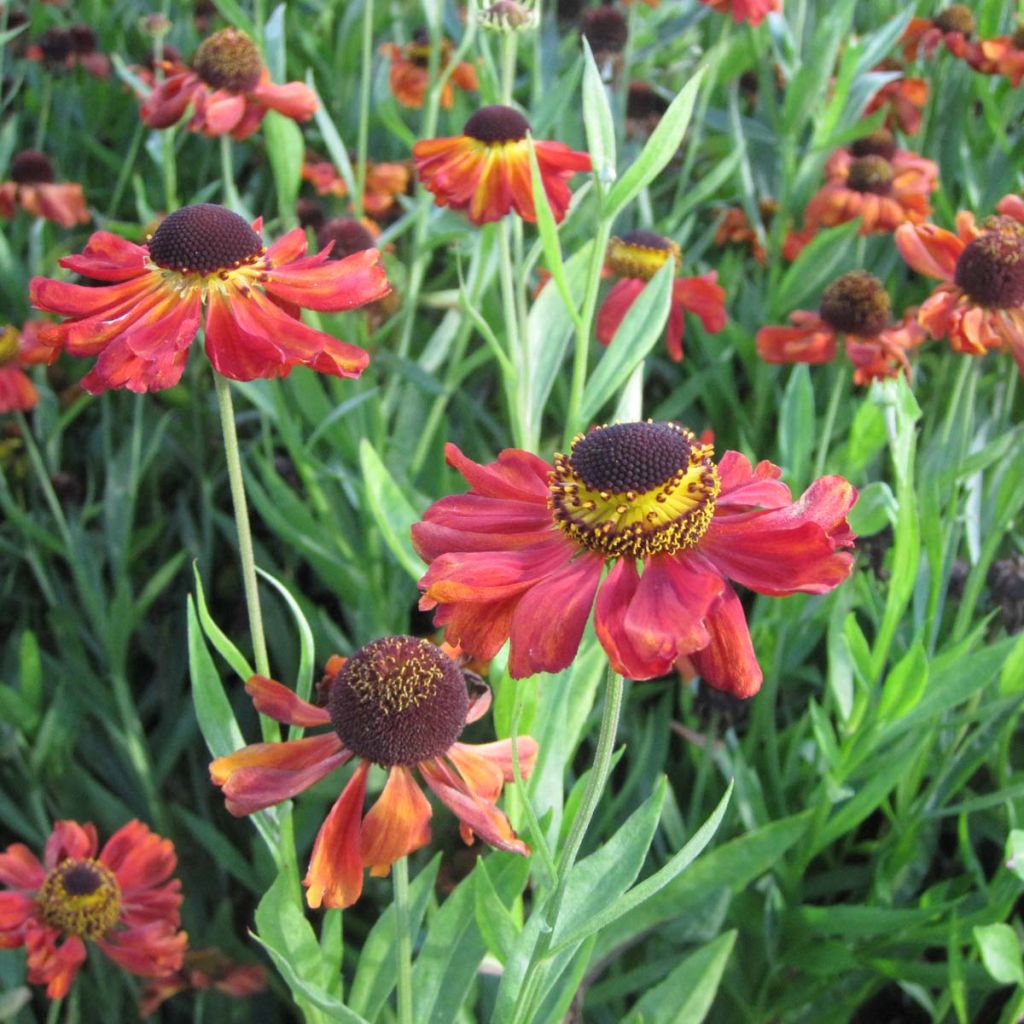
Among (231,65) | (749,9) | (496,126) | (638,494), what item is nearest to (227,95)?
(231,65)

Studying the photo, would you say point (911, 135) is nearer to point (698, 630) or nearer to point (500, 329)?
point (500, 329)

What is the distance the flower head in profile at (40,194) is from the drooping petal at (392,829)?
153 cm

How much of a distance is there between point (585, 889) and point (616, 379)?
1.55 feet

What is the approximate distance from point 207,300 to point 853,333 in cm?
93

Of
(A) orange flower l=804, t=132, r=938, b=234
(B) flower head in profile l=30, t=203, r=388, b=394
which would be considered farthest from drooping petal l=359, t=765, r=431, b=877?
(A) orange flower l=804, t=132, r=938, b=234

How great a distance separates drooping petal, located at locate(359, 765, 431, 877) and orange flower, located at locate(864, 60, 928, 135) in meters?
1.71

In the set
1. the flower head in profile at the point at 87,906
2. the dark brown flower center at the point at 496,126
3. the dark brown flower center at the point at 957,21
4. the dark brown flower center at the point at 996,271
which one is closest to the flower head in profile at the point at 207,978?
the flower head in profile at the point at 87,906

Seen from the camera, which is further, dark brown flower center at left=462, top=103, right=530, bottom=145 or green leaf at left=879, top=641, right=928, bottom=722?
dark brown flower center at left=462, top=103, right=530, bottom=145

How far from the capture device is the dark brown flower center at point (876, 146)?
207 centimetres

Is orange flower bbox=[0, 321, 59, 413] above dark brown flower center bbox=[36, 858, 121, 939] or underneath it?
above

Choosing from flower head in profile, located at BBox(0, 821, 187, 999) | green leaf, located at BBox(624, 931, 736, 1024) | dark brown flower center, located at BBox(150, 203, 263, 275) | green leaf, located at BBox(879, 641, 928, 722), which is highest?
dark brown flower center, located at BBox(150, 203, 263, 275)

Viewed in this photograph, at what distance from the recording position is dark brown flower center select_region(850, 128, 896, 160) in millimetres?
2068

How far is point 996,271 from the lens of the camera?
1417mm

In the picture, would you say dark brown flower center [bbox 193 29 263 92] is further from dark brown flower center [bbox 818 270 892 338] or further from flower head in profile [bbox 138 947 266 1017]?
flower head in profile [bbox 138 947 266 1017]
